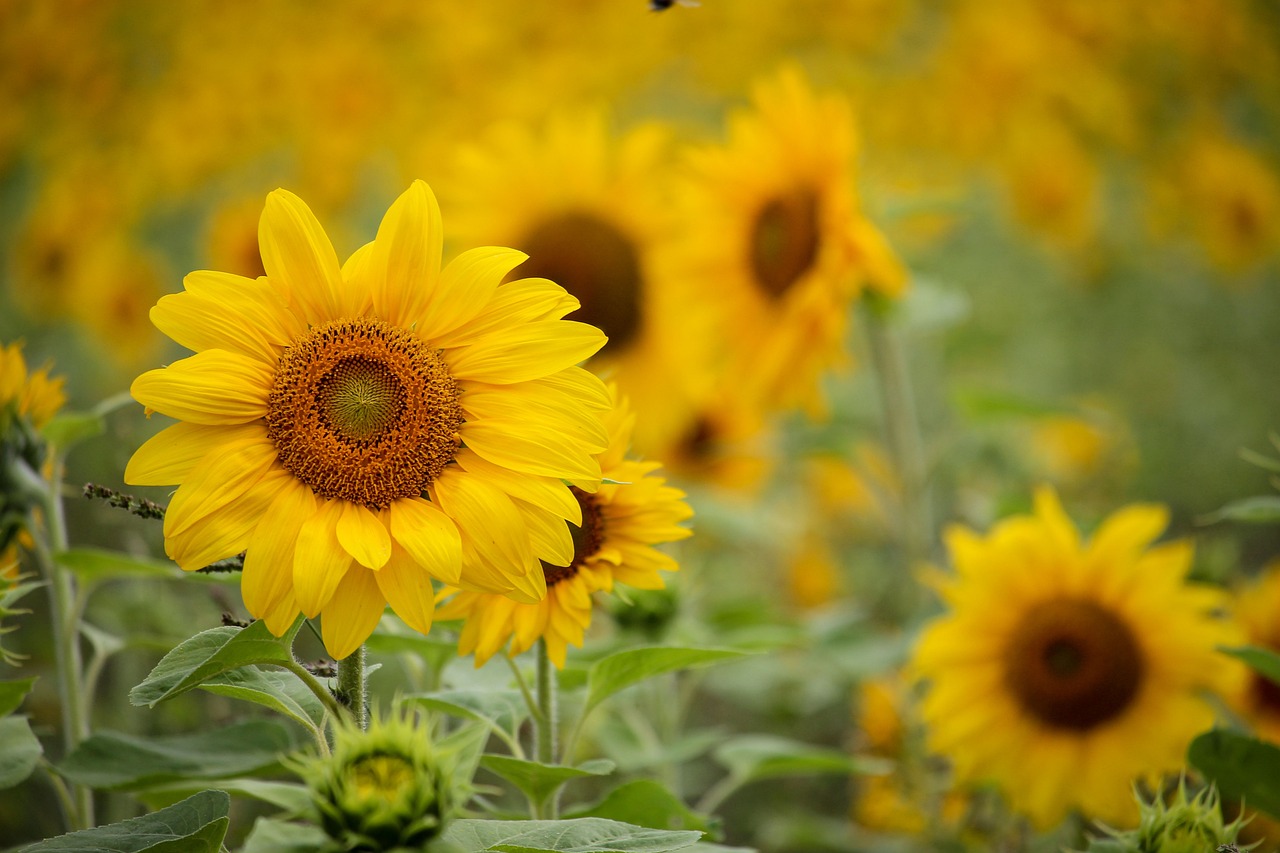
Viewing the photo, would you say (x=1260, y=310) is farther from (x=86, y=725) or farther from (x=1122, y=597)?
(x=86, y=725)

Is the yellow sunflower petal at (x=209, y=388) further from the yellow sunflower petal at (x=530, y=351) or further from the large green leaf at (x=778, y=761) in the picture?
the large green leaf at (x=778, y=761)

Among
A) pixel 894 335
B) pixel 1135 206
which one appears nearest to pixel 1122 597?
pixel 894 335

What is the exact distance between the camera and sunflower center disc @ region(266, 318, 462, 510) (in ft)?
2.37

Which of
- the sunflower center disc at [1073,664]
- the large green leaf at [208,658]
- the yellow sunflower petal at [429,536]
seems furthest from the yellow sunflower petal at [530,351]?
the sunflower center disc at [1073,664]

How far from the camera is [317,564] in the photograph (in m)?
0.66

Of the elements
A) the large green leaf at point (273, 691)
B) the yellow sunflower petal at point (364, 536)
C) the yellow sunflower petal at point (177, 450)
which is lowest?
the large green leaf at point (273, 691)

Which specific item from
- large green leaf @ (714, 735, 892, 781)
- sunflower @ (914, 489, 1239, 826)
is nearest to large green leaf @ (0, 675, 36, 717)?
large green leaf @ (714, 735, 892, 781)

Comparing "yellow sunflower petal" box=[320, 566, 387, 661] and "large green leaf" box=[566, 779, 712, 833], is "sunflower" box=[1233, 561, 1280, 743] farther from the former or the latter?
"yellow sunflower petal" box=[320, 566, 387, 661]

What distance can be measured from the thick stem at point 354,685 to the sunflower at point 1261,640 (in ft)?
3.58

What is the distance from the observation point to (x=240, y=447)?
2.32 ft

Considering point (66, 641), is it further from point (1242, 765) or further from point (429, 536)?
point (1242, 765)

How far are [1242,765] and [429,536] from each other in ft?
2.45

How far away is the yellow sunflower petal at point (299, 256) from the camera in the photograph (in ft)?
2.34

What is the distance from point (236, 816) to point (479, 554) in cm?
89
